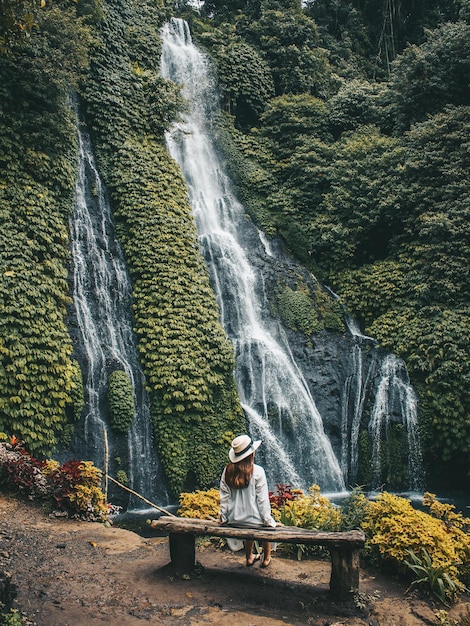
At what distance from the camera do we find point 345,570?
4.69 metres

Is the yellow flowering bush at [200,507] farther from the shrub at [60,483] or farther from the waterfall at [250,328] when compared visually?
the waterfall at [250,328]

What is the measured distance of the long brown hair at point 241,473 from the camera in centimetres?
496

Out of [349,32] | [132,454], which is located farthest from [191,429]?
[349,32]

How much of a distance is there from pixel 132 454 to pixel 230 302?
5.08 metres

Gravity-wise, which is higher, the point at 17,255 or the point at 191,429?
the point at 17,255

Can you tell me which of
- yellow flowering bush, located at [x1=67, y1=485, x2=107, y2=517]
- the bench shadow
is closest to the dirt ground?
the bench shadow

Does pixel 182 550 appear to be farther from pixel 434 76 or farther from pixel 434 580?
pixel 434 76

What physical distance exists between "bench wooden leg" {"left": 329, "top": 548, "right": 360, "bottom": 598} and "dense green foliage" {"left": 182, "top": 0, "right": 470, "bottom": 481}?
8.22 m

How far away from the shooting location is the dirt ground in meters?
4.40

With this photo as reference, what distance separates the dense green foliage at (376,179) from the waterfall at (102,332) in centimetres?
481

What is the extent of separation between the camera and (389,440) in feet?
41.0

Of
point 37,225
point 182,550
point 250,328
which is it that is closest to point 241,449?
point 182,550

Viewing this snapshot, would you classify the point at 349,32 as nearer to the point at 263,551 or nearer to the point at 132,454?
the point at 132,454

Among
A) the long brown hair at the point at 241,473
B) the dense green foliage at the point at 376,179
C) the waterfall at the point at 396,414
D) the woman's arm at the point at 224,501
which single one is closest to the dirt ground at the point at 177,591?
the woman's arm at the point at 224,501
